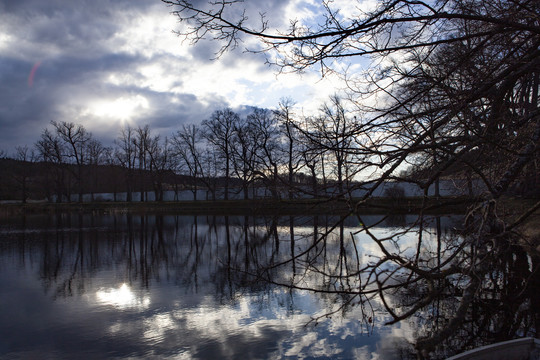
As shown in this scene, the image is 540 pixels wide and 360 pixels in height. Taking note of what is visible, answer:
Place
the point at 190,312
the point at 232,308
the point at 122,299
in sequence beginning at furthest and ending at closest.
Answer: the point at 122,299
the point at 232,308
the point at 190,312

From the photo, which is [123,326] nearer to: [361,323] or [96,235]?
[361,323]

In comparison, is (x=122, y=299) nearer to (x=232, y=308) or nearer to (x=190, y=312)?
(x=190, y=312)

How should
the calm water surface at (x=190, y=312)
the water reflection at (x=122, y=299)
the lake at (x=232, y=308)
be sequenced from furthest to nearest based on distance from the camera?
the water reflection at (x=122, y=299) < the calm water surface at (x=190, y=312) < the lake at (x=232, y=308)

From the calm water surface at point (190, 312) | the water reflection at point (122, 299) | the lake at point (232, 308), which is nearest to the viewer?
the lake at point (232, 308)

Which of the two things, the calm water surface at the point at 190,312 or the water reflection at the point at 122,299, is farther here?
the water reflection at the point at 122,299

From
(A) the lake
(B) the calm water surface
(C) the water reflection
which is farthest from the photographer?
(C) the water reflection

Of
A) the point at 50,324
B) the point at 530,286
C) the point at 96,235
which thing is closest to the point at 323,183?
the point at 50,324

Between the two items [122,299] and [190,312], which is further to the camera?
[122,299]

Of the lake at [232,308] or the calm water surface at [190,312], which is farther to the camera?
the calm water surface at [190,312]

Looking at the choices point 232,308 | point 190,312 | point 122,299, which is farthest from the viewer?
point 122,299

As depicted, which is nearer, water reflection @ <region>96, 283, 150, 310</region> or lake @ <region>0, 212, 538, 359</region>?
lake @ <region>0, 212, 538, 359</region>

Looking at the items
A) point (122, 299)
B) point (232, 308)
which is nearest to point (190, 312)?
point (232, 308)

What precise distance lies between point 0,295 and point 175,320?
5.56m

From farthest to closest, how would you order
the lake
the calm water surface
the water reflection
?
the water reflection < the calm water surface < the lake
